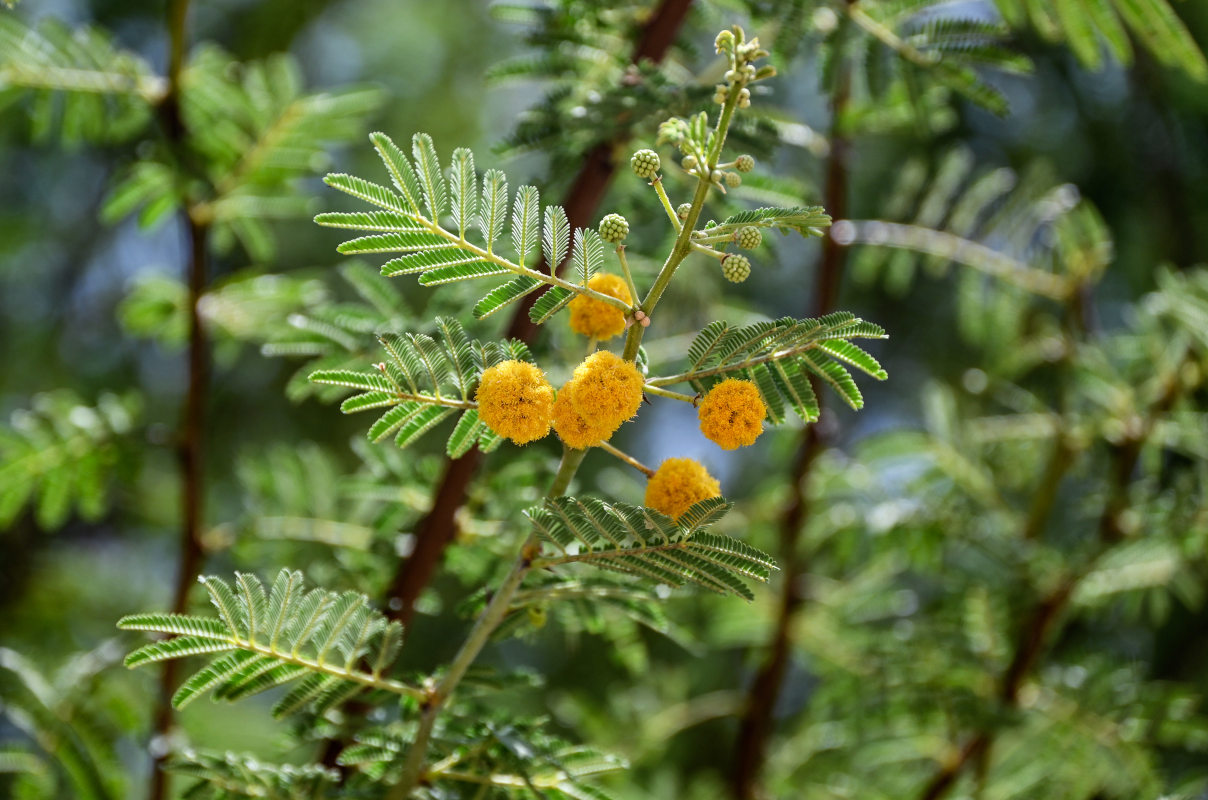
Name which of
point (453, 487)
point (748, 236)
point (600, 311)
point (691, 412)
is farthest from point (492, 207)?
point (691, 412)

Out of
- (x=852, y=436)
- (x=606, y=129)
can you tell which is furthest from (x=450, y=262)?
(x=852, y=436)

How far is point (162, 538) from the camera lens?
3.17 metres

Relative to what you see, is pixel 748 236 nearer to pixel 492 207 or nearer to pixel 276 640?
pixel 492 207

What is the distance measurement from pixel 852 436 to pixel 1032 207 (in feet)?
3.40

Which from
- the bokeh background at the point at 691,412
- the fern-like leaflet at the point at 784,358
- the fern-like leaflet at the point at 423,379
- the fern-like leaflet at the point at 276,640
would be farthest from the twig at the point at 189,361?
the fern-like leaflet at the point at 784,358

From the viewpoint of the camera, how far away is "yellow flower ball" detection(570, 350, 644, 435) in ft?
2.79

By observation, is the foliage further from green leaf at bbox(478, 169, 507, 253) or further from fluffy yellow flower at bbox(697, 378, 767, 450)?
fluffy yellow flower at bbox(697, 378, 767, 450)

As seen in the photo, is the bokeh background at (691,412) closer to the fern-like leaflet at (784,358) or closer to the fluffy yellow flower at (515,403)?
the fern-like leaflet at (784,358)

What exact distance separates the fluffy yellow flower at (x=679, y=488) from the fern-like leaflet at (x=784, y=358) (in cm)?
8

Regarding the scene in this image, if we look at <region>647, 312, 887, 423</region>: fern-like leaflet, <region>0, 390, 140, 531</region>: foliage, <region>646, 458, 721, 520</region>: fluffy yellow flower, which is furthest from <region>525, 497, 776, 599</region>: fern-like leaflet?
<region>0, 390, 140, 531</region>: foliage

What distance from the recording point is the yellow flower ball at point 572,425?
87 cm

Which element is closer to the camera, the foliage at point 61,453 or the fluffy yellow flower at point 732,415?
the fluffy yellow flower at point 732,415

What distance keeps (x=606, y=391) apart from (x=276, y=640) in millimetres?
464

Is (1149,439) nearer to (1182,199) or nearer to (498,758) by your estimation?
(1182,199)
